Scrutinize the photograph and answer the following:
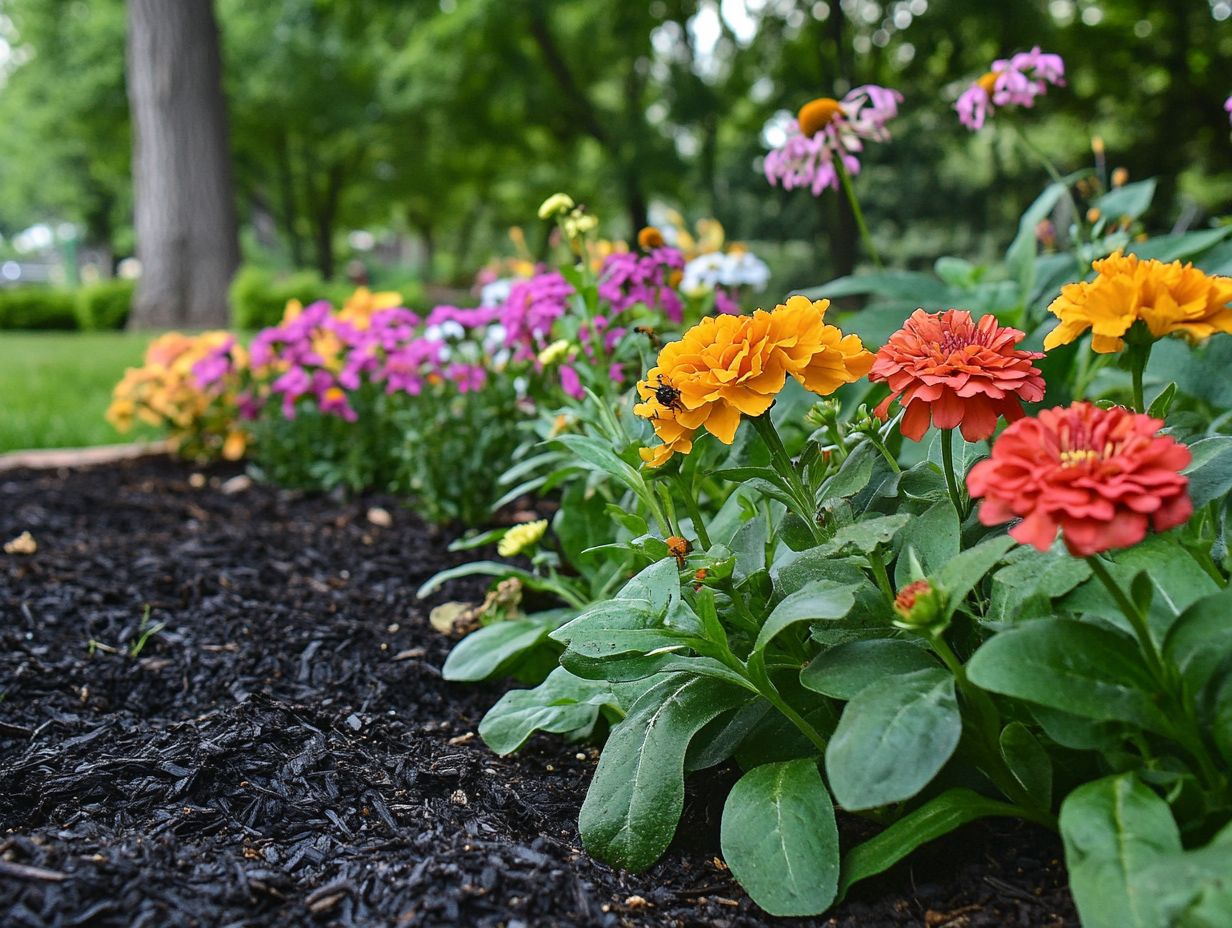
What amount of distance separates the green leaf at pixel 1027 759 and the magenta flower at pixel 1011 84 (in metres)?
1.54

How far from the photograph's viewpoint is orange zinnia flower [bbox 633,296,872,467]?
3.81ft

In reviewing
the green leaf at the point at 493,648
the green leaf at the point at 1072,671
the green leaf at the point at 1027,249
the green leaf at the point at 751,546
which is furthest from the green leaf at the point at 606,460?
the green leaf at the point at 1027,249

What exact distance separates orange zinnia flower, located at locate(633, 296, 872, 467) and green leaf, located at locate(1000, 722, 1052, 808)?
0.46m

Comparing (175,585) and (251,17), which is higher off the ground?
(251,17)

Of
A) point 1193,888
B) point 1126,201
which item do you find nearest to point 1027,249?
point 1126,201

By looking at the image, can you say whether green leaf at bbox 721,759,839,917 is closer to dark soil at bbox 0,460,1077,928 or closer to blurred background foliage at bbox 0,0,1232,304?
dark soil at bbox 0,460,1077,928

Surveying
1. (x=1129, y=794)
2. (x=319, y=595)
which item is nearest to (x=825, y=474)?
(x=1129, y=794)

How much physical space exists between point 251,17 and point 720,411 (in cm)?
1738

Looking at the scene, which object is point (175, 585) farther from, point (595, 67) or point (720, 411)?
point (595, 67)

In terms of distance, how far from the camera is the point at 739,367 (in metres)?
1.16

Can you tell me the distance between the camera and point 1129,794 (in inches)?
39.3

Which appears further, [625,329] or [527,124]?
[527,124]

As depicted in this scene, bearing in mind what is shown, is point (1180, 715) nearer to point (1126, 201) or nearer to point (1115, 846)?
point (1115, 846)

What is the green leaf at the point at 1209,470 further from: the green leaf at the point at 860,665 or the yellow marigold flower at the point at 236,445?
the yellow marigold flower at the point at 236,445
